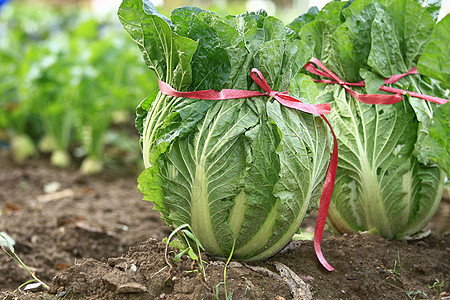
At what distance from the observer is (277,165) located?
8.50ft

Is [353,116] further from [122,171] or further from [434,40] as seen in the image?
[122,171]

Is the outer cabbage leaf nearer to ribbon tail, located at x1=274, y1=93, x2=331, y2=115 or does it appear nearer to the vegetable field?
the vegetable field

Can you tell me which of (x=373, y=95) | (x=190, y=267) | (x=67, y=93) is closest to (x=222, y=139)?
(x=190, y=267)

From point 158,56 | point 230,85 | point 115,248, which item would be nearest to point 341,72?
point 230,85

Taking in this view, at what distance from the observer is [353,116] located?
3.33 metres

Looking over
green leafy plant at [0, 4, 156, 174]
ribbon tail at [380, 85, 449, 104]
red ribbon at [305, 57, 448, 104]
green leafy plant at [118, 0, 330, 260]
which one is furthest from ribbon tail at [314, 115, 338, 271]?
green leafy plant at [0, 4, 156, 174]

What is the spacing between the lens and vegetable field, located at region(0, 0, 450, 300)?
259cm

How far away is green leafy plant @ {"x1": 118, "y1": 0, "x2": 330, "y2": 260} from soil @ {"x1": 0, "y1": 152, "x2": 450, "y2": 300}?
0.70 feet

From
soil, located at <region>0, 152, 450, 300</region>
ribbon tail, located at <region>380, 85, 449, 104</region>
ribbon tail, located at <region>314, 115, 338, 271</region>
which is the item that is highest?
ribbon tail, located at <region>380, 85, 449, 104</region>

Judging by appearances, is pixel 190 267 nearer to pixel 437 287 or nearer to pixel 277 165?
pixel 277 165

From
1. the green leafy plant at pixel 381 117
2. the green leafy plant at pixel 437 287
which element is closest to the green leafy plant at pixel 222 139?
the green leafy plant at pixel 381 117

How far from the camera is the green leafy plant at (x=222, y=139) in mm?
2582

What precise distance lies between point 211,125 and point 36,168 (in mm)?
5833

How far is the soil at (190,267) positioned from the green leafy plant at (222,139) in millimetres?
215
